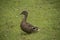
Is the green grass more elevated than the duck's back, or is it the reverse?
the duck's back

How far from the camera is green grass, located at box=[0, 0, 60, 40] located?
14.4 feet

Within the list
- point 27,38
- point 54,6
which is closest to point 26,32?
point 27,38

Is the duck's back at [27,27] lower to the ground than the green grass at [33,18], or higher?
higher

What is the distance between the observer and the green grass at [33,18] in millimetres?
4383

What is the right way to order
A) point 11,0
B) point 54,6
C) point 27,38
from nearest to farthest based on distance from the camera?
point 27,38
point 54,6
point 11,0

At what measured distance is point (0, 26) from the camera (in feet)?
15.7

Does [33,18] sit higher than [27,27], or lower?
lower

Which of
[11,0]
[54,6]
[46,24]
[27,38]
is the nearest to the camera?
[27,38]

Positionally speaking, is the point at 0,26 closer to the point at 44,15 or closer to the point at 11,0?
the point at 44,15

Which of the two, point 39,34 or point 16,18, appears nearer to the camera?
point 39,34

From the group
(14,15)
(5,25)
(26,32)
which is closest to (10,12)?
(14,15)

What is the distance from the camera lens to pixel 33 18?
16.6 ft

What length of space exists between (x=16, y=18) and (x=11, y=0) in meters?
1.13

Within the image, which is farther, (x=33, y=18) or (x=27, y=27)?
→ (x=33, y=18)
